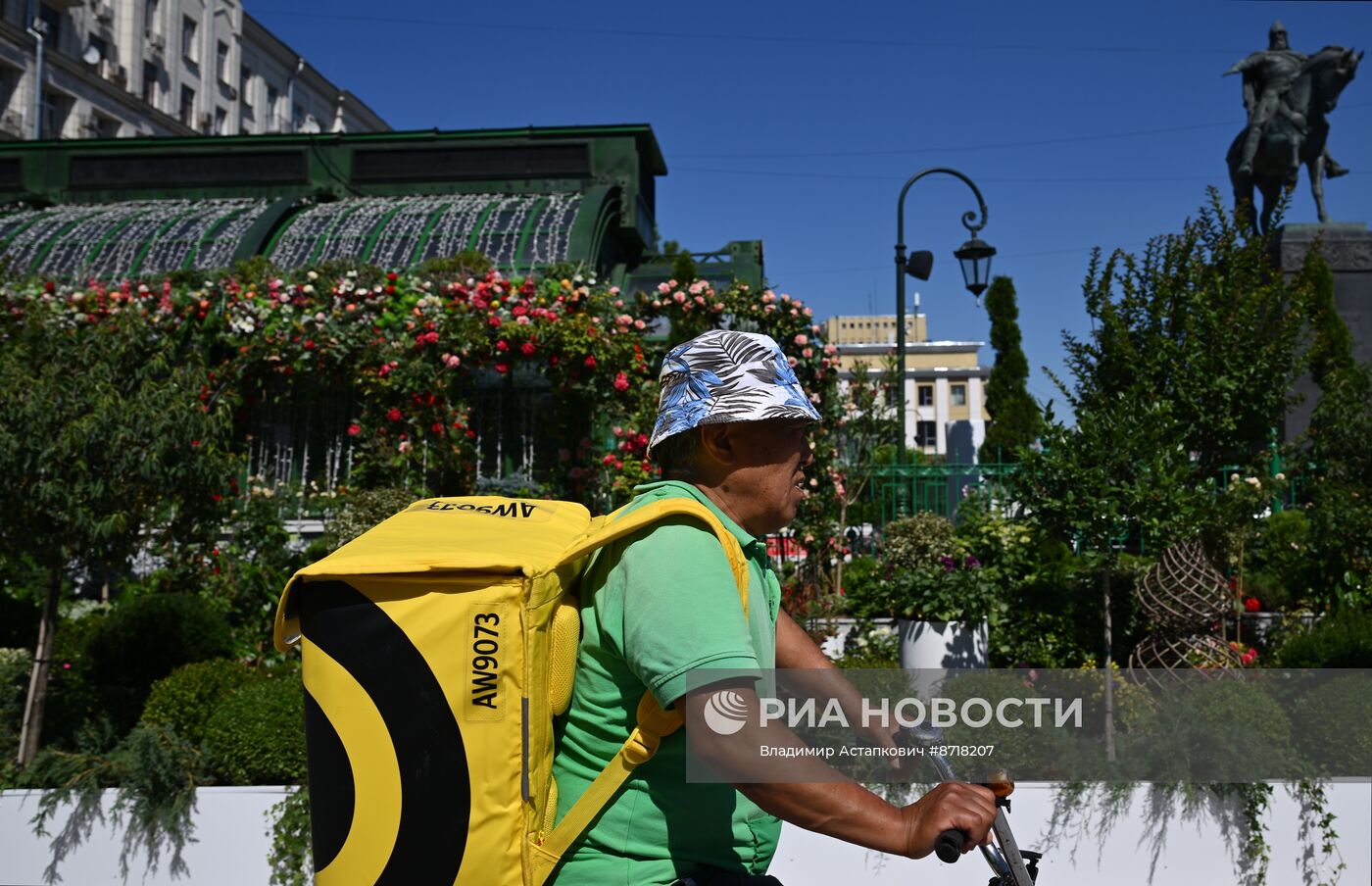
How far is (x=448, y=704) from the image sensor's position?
1.83m

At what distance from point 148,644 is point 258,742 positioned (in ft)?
7.98

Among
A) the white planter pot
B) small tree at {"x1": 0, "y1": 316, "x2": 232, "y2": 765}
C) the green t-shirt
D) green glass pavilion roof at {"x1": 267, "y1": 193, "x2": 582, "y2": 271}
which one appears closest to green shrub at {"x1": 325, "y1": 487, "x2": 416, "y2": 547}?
small tree at {"x1": 0, "y1": 316, "x2": 232, "y2": 765}

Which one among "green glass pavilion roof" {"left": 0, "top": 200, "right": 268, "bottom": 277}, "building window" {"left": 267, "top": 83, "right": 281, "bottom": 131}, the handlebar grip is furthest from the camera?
"building window" {"left": 267, "top": 83, "right": 281, "bottom": 131}

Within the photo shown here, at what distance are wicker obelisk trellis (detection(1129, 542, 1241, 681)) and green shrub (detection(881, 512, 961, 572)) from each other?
4.23ft

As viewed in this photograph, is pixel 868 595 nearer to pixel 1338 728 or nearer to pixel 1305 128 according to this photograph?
pixel 1338 728

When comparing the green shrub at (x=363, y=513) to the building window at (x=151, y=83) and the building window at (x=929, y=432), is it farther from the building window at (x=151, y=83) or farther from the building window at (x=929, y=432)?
the building window at (x=929, y=432)

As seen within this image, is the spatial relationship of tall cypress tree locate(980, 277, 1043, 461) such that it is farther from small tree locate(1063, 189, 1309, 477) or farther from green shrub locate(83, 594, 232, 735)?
green shrub locate(83, 594, 232, 735)

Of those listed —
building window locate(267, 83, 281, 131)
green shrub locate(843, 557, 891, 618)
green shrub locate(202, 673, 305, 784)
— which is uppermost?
building window locate(267, 83, 281, 131)

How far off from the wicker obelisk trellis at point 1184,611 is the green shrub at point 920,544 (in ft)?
4.23

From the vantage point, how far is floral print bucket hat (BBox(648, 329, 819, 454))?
2.04 m

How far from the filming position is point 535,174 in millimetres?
14969

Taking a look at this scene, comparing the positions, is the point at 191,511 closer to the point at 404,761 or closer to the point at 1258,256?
the point at 404,761

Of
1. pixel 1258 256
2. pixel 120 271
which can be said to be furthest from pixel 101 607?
pixel 1258 256

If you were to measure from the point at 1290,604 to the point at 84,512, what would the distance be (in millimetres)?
7551
